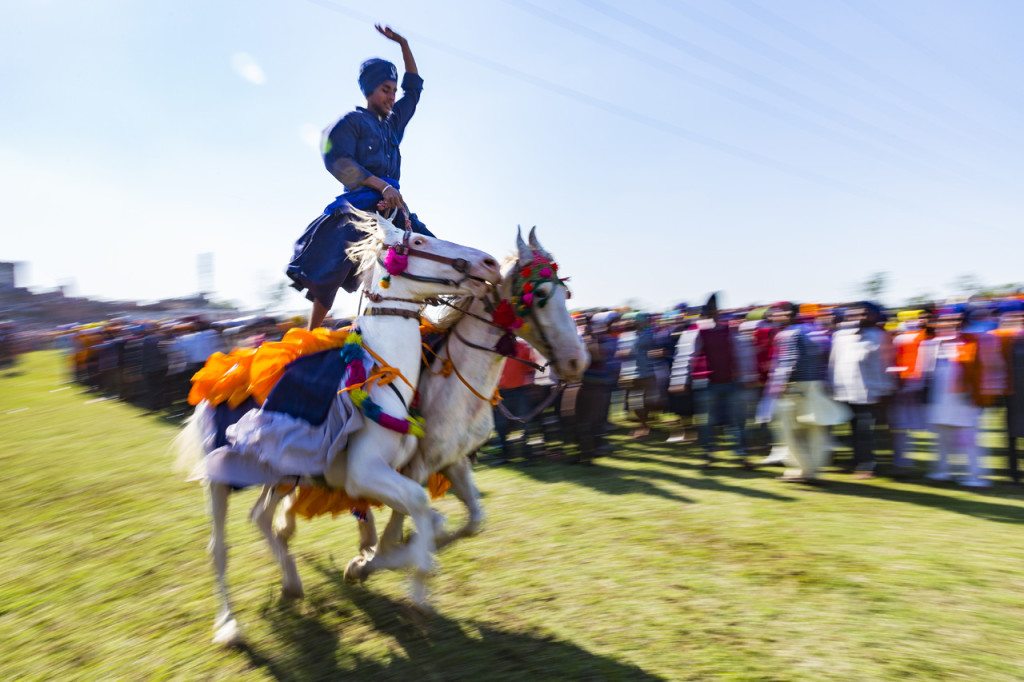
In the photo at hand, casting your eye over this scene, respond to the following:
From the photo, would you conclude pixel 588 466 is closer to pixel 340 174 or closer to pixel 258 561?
pixel 258 561

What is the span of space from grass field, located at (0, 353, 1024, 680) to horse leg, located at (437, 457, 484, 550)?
47cm

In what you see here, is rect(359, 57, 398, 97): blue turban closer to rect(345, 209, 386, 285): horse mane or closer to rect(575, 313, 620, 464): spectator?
rect(345, 209, 386, 285): horse mane

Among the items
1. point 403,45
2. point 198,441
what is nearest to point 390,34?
point 403,45

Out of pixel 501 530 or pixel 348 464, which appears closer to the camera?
pixel 348 464

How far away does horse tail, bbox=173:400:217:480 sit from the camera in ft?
14.9

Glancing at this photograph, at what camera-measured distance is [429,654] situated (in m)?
3.98

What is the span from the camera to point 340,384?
Result: 4.22m

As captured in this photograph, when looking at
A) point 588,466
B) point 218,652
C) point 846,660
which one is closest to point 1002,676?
point 846,660

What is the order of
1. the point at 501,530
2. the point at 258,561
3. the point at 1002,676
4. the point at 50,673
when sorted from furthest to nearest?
the point at 501,530 < the point at 258,561 < the point at 50,673 < the point at 1002,676

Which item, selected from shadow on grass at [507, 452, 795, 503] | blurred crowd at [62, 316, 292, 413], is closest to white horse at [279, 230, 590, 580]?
shadow on grass at [507, 452, 795, 503]

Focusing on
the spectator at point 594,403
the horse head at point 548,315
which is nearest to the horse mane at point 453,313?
the horse head at point 548,315

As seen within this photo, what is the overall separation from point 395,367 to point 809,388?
5.90 metres

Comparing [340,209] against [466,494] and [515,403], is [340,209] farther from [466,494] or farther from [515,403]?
[515,403]

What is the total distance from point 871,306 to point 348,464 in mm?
6601
